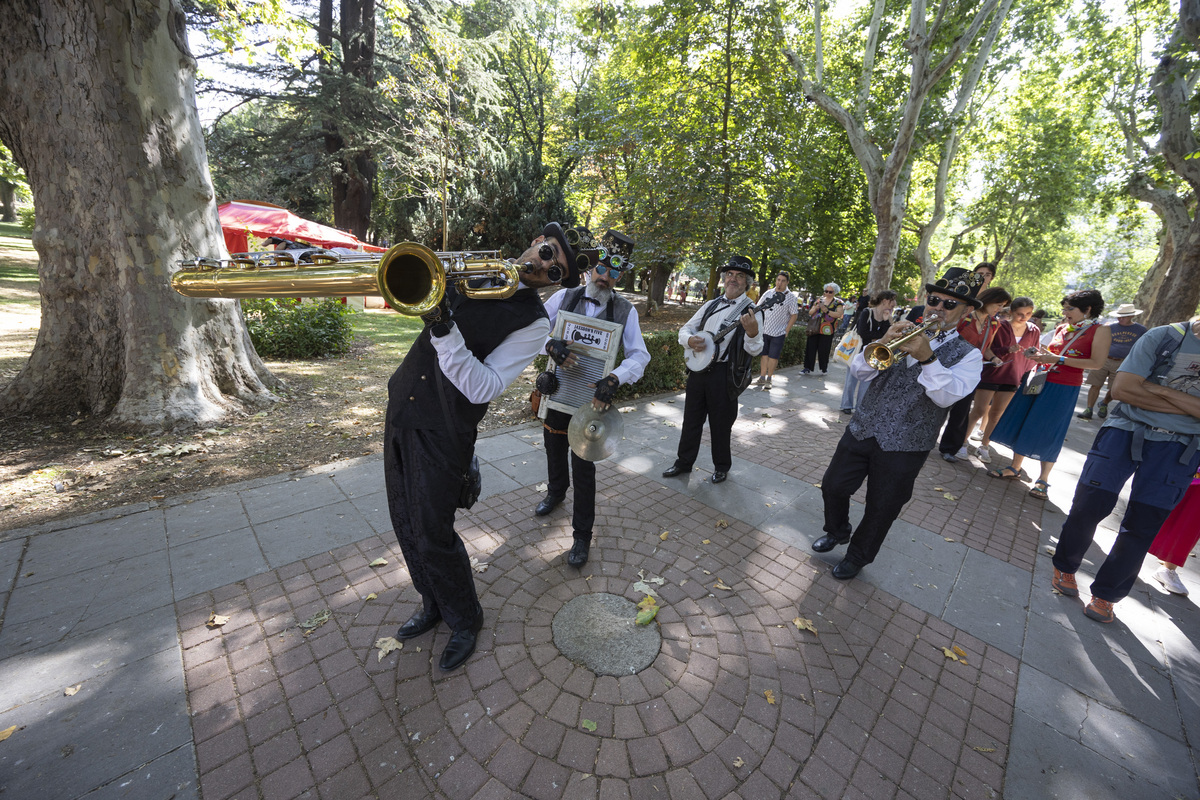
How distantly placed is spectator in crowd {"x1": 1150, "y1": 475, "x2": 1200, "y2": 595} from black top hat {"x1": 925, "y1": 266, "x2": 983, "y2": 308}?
7.74 feet

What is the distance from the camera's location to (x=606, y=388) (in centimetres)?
332

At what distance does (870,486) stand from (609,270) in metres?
2.45

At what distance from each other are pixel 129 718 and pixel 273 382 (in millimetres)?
5449

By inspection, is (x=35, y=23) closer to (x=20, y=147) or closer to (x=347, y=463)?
(x=20, y=147)

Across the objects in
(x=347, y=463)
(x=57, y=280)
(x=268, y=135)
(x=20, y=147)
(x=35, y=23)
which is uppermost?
(x=268, y=135)

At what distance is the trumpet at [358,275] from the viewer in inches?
77.2

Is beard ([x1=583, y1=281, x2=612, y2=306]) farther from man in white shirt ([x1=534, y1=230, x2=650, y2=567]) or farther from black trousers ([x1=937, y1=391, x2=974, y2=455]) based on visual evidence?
black trousers ([x1=937, y1=391, x2=974, y2=455])

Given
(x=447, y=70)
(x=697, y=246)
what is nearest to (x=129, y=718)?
(x=697, y=246)

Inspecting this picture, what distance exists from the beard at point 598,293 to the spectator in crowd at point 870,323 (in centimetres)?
300

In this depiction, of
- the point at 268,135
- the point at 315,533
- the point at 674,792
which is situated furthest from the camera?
the point at 268,135

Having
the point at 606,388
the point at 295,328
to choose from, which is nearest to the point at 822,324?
the point at 606,388

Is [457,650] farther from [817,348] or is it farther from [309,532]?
[817,348]

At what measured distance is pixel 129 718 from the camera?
2.17 m

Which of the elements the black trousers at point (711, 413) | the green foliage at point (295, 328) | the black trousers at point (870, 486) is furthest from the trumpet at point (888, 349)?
the green foliage at point (295, 328)
